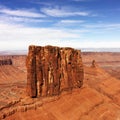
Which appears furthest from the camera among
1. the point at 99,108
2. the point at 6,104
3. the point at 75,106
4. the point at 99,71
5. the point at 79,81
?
the point at 99,71

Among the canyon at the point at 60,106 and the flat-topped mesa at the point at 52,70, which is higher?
the flat-topped mesa at the point at 52,70

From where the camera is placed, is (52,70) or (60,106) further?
(52,70)

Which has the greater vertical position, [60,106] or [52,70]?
[52,70]

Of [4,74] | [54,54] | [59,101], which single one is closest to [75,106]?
[59,101]

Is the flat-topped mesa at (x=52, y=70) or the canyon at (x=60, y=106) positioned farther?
the flat-topped mesa at (x=52, y=70)

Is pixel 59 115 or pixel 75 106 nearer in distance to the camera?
pixel 59 115

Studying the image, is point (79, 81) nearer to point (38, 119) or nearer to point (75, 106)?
point (75, 106)

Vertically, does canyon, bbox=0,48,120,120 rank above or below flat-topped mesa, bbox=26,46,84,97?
below

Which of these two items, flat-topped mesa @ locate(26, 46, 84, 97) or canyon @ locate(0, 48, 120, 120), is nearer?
canyon @ locate(0, 48, 120, 120)
